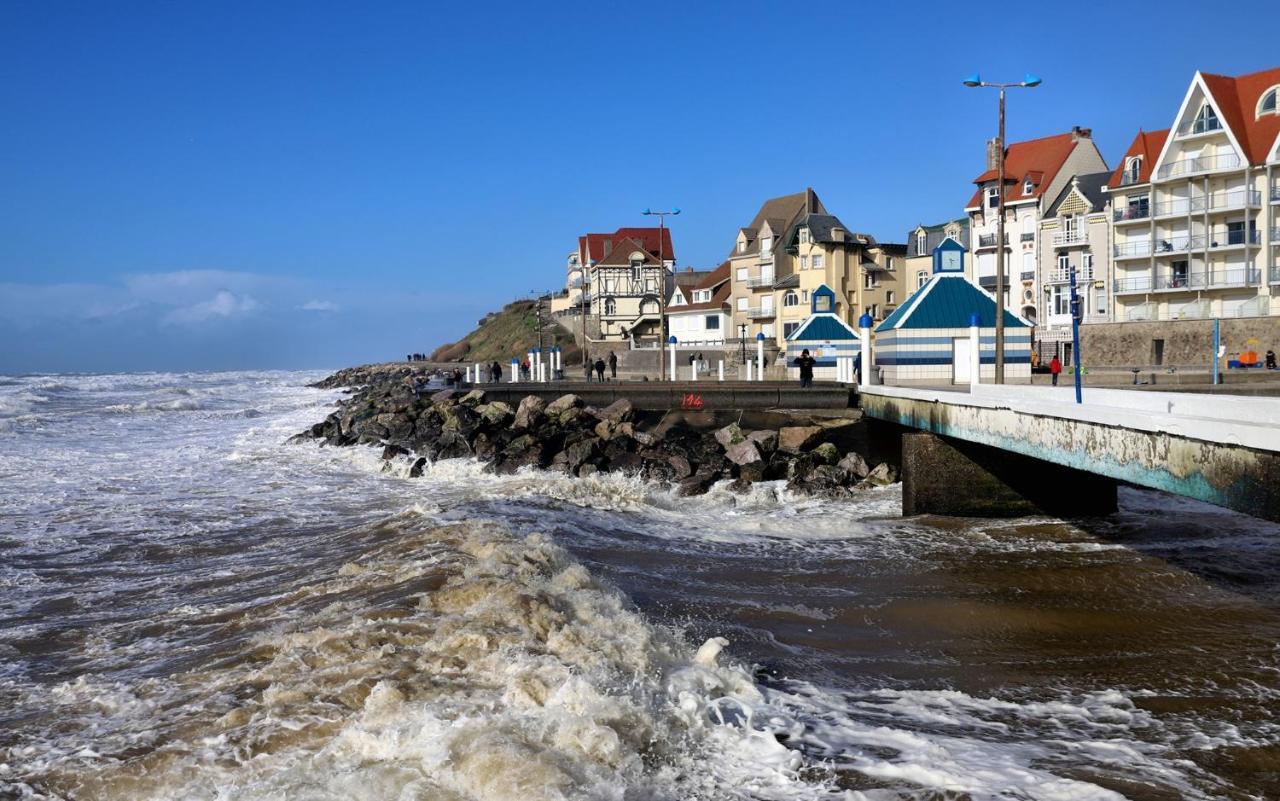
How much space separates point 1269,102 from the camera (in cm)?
4850

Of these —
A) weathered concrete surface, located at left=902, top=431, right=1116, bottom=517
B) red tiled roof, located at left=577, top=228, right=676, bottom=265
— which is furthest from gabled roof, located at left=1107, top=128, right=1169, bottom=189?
red tiled roof, located at left=577, top=228, right=676, bottom=265

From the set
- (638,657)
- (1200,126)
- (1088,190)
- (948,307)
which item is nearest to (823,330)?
(948,307)

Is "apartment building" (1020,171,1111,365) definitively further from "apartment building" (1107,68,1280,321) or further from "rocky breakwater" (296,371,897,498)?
"rocky breakwater" (296,371,897,498)

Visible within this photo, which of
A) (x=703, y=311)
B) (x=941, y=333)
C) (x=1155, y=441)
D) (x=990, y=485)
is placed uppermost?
(x=703, y=311)

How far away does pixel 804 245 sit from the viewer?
2699 inches

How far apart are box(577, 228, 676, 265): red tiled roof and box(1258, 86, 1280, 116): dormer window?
61.9 meters

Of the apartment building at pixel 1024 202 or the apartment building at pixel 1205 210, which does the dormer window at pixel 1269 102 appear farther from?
the apartment building at pixel 1024 202

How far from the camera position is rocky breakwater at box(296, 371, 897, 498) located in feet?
67.4

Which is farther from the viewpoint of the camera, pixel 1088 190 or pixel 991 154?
pixel 991 154

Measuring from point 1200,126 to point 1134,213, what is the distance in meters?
5.07

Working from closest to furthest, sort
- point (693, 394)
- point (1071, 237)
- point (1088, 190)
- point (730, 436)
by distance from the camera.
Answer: point (730, 436), point (693, 394), point (1088, 190), point (1071, 237)

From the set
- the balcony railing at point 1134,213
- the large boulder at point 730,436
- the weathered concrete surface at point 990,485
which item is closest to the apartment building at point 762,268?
the balcony railing at point 1134,213

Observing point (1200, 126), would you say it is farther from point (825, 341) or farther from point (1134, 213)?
point (825, 341)

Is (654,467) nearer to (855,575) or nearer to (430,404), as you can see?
(855,575)
